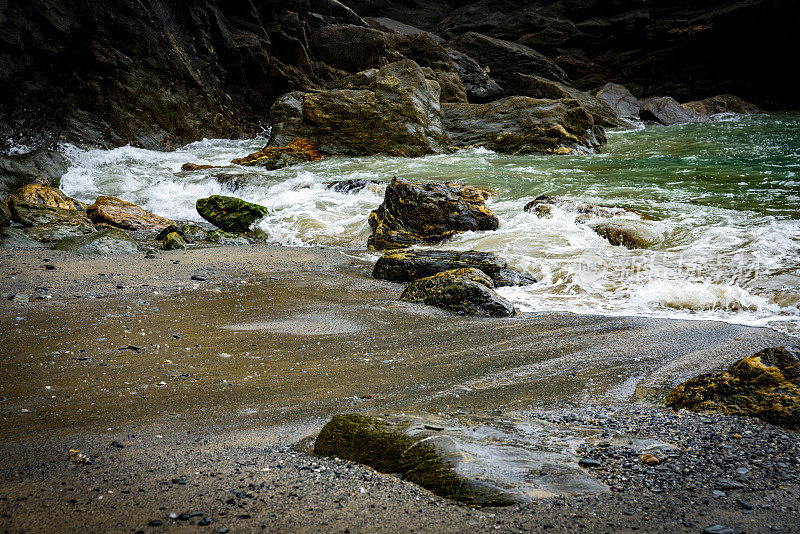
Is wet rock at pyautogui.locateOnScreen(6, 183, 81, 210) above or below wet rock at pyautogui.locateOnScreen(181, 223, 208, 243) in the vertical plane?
above

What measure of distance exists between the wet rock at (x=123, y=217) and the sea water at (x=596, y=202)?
0.83 m

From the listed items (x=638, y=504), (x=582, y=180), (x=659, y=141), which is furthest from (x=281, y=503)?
(x=659, y=141)

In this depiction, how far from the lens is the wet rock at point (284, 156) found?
12620 mm

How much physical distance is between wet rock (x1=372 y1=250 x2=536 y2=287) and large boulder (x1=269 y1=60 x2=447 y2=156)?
8.55 m

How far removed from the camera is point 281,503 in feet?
5.02

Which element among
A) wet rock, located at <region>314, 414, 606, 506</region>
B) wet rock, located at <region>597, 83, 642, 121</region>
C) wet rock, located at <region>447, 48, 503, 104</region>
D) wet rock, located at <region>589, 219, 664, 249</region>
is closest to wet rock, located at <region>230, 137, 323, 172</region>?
wet rock, located at <region>589, 219, 664, 249</region>

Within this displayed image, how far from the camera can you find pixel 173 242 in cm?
630

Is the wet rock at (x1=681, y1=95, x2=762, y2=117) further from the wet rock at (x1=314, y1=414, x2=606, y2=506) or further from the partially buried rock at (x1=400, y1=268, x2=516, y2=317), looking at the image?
the wet rock at (x1=314, y1=414, x2=606, y2=506)

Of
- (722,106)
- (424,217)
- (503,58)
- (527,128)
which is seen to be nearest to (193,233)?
(424,217)

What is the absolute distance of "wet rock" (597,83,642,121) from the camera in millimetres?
24016

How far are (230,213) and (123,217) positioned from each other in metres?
1.60

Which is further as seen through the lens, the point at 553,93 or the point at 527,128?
the point at 553,93

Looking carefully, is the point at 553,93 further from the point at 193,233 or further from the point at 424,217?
the point at 193,233

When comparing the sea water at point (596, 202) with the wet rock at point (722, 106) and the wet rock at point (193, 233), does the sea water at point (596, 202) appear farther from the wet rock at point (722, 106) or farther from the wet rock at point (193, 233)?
the wet rock at point (722, 106)
